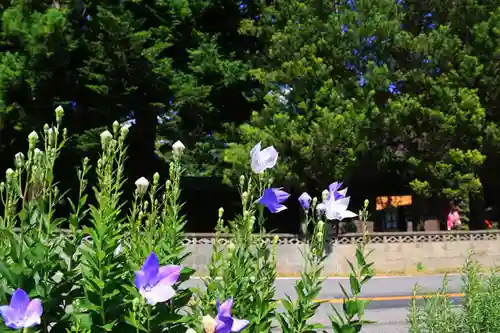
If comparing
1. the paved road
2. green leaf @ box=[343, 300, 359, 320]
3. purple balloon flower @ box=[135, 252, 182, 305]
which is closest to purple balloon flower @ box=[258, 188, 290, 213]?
green leaf @ box=[343, 300, 359, 320]

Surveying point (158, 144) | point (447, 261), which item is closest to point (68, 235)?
point (447, 261)

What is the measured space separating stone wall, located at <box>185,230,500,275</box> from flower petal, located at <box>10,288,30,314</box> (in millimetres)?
11139

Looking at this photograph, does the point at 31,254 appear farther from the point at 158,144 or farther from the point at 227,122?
the point at 158,144

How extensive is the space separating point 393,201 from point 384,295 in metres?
11.4

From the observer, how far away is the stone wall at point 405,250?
13195mm

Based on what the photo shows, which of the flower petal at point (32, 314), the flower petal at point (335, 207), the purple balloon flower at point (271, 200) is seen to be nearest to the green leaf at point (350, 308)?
the flower petal at point (335, 207)

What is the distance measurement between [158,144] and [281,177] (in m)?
5.50

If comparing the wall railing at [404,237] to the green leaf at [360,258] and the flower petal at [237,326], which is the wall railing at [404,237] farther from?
the flower petal at [237,326]

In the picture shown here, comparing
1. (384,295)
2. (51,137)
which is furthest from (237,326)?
(384,295)

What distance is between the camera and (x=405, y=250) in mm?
13828

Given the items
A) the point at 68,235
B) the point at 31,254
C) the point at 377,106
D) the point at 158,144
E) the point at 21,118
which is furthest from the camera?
the point at 158,144

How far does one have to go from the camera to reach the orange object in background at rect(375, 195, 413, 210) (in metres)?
20.6

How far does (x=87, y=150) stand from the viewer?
40.7 feet

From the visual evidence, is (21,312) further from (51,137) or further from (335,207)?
(335,207)
